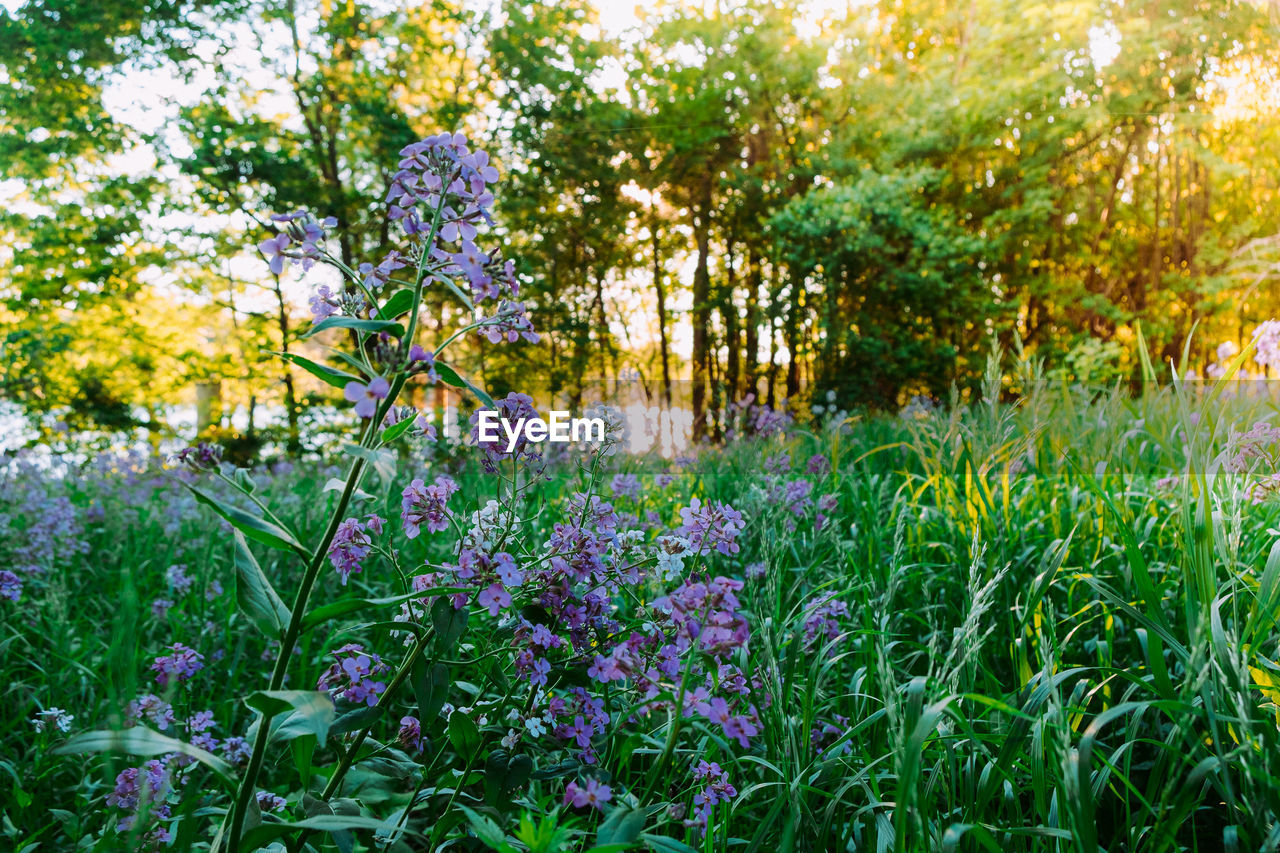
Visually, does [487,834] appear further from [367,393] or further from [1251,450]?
[1251,450]

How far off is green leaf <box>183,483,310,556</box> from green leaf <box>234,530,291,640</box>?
0.04 meters

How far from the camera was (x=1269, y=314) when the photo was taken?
32.6 ft

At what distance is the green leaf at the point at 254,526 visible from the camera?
0.71 meters

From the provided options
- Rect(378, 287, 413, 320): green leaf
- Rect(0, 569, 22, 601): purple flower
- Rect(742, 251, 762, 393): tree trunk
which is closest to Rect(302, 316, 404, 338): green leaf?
Rect(378, 287, 413, 320): green leaf

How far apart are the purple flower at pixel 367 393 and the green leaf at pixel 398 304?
0.54ft

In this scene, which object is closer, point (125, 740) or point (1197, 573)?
point (125, 740)

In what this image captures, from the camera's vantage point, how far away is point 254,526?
2.37 ft

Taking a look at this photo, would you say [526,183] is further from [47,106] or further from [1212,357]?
[1212,357]

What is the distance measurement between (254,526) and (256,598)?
0.40ft

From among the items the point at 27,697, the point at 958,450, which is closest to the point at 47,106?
the point at 27,697

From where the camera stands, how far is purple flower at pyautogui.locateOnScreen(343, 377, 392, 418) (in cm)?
72

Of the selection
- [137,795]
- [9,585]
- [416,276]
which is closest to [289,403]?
[9,585]

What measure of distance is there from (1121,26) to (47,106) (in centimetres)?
1551

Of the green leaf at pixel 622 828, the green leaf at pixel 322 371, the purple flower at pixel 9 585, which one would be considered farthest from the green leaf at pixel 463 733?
the purple flower at pixel 9 585
